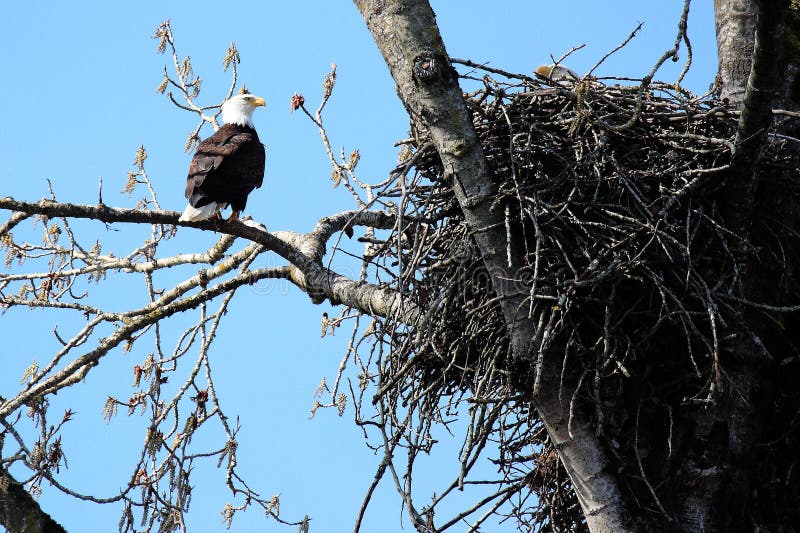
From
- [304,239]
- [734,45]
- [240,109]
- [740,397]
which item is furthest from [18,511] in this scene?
[240,109]

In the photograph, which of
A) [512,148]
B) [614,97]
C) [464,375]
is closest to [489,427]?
[464,375]

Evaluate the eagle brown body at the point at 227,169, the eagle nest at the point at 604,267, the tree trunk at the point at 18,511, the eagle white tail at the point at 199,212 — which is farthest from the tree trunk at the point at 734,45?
the tree trunk at the point at 18,511

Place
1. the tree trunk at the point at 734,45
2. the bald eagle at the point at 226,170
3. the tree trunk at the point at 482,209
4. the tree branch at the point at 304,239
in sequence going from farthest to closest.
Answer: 1. the bald eagle at the point at 226,170
2. the tree trunk at the point at 734,45
3. the tree branch at the point at 304,239
4. the tree trunk at the point at 482,209

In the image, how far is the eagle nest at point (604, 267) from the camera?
11.0ft

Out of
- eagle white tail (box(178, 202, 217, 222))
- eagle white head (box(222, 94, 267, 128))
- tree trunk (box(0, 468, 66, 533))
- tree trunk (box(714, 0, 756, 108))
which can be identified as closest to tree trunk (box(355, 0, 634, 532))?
tree trunk (box(714, 0, 756, 108))

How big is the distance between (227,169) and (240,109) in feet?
4.33

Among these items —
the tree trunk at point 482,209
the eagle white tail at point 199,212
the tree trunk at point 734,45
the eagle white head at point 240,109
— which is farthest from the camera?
the eagle white head at point 240,109

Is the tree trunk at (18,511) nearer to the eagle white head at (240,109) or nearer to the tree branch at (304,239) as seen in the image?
the tree branch at (304,239)

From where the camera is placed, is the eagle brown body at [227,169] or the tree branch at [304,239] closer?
the tree branch at [304,239]

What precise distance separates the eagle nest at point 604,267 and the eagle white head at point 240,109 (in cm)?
371

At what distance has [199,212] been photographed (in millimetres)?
5367

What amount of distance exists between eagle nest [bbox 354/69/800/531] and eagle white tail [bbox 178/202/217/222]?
1786mm

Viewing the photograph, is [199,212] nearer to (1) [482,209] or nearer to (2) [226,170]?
(2) [226,170]

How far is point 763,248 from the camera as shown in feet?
12.0
